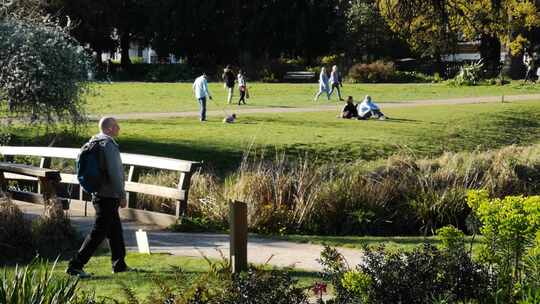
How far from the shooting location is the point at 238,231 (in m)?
8.23

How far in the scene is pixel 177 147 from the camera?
22953 millimetres

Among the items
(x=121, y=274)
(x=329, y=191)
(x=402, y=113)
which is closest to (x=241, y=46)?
(x=402, y=113)

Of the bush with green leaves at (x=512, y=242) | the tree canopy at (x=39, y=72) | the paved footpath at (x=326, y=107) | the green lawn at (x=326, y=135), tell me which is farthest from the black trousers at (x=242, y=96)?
the bush with green leaves at (x=512, y=242)

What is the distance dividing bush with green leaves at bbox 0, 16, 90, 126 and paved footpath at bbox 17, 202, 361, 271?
30.9 ft

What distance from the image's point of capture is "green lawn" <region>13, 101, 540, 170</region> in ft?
75.4

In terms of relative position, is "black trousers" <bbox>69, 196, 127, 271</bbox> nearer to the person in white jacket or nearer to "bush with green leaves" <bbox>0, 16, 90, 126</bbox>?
"bush with green leaves" <bbox>0, 16, 90, 126</bbox>

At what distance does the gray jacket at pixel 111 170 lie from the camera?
9438 mm

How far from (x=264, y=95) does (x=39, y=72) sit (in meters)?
20.7

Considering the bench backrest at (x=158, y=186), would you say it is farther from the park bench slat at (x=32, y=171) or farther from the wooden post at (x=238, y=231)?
the wooden post at (x=238, y=231)

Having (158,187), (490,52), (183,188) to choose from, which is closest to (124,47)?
(490,52)

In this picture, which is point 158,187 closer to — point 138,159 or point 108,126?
point 138,159

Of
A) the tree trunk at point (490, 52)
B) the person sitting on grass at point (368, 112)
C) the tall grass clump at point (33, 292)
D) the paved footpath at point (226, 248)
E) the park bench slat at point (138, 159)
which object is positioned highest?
the tree trunk at point (490, 52)

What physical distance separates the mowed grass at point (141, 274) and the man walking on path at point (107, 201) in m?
0.23

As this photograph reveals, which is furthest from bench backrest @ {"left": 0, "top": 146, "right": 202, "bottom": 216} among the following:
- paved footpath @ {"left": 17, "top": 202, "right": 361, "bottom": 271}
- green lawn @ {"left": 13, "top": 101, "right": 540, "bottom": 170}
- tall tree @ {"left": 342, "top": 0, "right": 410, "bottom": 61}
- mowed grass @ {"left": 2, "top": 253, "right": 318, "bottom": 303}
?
tall tree @ {"left": 342, "top": 0, "right": 410, "bottom": 61}
